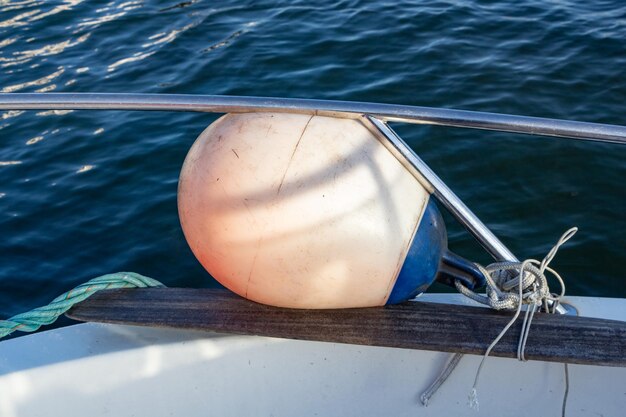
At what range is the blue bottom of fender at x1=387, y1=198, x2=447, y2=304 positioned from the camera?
2.15 meters

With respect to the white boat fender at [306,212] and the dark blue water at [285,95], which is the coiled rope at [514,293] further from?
the dark blue water at [285,95]

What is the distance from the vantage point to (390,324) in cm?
219

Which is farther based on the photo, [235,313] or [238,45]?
[238,45]

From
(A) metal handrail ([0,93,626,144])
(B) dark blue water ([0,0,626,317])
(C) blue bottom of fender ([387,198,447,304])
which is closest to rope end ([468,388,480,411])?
(C) blue bottom of fender ([387,198,447,304])

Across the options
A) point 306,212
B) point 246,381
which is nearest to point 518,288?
point 306,212

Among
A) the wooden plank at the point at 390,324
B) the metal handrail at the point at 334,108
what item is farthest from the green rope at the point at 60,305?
the metal handrail at the point at 334,108

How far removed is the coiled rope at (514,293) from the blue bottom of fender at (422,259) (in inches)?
5.6

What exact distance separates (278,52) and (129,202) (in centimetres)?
240

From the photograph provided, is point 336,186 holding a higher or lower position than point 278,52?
higher

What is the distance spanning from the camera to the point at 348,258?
81.5 inches

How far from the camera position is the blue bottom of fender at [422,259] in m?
2.15

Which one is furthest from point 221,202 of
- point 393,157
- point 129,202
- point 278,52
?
point 278,52

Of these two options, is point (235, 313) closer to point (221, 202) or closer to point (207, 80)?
point (221, 202)

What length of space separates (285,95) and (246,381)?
A: 375 cm
